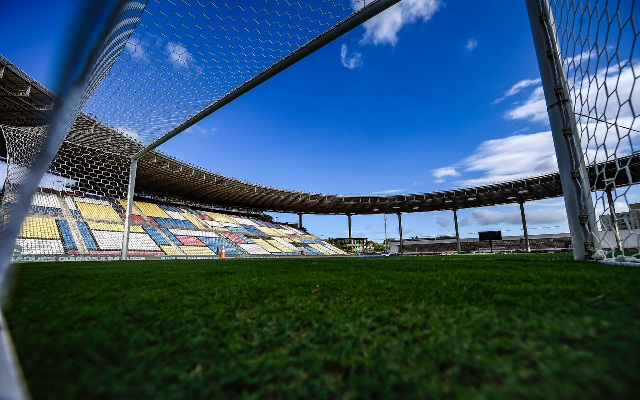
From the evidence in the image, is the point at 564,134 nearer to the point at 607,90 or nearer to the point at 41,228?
the point at 607,90

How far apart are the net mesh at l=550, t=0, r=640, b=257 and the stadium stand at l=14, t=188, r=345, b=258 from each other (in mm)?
14637

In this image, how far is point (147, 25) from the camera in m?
3.67

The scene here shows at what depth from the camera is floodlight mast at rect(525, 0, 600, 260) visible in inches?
115

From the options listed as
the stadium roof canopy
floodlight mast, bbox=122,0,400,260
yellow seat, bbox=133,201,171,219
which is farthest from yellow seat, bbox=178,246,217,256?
floodlight mast, bbox=122,0,400,260

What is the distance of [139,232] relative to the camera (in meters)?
18.9

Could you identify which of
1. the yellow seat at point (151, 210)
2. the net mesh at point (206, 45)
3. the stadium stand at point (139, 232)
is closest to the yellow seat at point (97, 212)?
the stadium stand at point (139, 232)

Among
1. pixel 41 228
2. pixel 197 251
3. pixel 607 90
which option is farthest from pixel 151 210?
pixel 607 90

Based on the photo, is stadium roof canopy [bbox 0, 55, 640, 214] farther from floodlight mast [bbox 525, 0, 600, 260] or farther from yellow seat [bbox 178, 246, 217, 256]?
yellow seat [bbox 178, 246, 217, 256]

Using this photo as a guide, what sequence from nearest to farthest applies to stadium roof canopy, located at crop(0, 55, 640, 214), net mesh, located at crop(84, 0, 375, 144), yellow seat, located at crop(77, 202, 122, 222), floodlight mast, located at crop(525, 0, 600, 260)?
floodlight mast, located at crop(525, 0, 600, 260)
net mesh, located at crop(84, 0, 375, 144)
stadium roof canopy, located at crop(0, 55, 640, 214)
yellow seat, located at crop(77, 202, 122, 222)

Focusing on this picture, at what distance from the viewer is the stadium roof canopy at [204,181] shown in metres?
10.6

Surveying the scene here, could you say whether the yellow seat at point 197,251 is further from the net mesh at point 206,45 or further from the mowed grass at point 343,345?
the mowed grass at point 343,345

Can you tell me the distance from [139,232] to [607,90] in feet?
73.8

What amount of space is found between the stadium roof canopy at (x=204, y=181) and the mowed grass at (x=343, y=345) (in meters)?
1.75

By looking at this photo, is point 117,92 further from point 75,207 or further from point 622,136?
point 75,207
